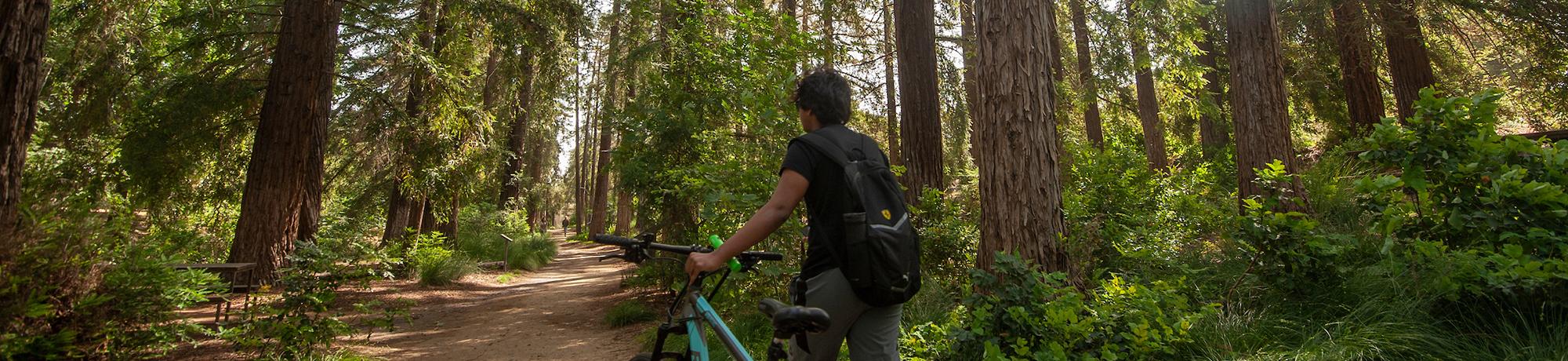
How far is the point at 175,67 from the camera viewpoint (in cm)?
952

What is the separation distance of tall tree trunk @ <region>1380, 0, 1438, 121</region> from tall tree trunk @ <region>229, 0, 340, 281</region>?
45.0 ft

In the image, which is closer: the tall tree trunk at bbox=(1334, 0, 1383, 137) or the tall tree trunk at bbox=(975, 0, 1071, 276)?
the tall tree trunk at bbox=(975, 0, 1071, 276)

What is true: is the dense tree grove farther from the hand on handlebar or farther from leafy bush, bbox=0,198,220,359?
the hand on handlebar

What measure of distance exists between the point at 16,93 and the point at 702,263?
4.38 m

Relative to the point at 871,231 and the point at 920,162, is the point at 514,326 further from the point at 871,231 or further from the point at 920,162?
the point at 871,231

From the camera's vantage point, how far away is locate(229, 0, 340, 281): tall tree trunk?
7.95m

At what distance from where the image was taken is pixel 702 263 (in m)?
2.36

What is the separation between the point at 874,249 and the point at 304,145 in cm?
849

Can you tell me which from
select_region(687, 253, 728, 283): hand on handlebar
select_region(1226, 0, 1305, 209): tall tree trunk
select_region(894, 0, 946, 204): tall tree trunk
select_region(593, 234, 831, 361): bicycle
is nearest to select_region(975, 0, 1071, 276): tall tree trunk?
select_region(593, 234, 831, 361): bicycle

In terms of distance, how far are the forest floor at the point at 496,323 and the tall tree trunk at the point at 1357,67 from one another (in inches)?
417

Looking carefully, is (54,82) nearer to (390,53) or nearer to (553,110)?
(390,53)

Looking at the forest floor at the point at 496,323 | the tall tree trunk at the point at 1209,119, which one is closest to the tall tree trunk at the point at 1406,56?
the tall tree trunk at the point at 1209,119

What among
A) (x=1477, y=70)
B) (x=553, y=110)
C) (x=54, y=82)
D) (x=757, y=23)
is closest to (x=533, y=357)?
(x=757, y=23)

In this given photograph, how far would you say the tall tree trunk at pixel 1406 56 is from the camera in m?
9.80
